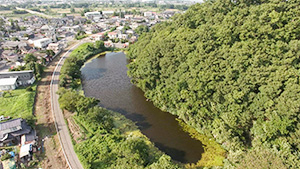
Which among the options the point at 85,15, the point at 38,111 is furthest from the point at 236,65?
the point at 85,15

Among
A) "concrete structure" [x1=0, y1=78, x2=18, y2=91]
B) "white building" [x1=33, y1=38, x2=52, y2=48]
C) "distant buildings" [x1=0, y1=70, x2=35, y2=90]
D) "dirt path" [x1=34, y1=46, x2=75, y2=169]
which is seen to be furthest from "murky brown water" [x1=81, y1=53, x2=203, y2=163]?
"white building" [x1=33, y1=38, x2=52, y2=48]

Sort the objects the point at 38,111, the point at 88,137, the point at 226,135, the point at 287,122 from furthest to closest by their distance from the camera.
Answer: the point at 38,111 → the point at 88,137 → the point at 226,135 → the point at 287,122

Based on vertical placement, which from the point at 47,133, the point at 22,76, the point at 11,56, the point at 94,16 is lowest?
the point at 47,133

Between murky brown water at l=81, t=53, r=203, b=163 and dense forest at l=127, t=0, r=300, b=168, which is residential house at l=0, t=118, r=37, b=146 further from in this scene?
dense forest at l=127, t=0, r=300, b=168

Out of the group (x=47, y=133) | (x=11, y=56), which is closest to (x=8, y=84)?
(x=47, y=133)

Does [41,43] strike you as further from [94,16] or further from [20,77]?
[94,16]

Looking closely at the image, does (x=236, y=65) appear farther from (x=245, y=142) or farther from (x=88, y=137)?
(x=88, y=137)

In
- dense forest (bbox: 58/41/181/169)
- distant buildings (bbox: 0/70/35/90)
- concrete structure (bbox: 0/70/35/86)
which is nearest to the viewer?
dense forest (bbox: 58/41/181/169)
